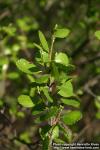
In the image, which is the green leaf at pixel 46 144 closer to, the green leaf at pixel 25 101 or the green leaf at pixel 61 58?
the green leaf at pixel 25 101

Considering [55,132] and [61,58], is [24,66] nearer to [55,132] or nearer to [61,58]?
[61,58]

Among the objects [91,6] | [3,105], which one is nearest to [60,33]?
[3,105]

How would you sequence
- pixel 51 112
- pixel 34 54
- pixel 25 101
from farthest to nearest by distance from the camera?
1. pixel 34 54
2. pixel 25 101
3. pixel 51 112

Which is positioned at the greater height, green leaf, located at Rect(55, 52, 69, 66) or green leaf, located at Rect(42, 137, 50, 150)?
green leaf, located at Rect(55, 52, 69, 66)

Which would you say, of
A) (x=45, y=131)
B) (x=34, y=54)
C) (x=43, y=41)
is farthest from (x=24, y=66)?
A: (x=34, y=54)

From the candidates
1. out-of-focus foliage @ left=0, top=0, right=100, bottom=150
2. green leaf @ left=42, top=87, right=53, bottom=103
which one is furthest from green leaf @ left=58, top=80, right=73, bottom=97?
out-of-focus foliage @ left=0, top=0, right=100, bottom=150

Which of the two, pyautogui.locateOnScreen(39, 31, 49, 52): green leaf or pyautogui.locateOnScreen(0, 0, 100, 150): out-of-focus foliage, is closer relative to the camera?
pyautogui.locateOnScreen(39, 31, 49, 52): green leaf

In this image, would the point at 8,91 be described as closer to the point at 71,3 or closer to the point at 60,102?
the point at 71,3

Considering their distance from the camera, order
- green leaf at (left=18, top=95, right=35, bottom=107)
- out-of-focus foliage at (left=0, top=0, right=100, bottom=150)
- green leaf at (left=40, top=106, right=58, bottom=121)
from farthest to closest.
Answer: out-of-focus foliage at (left=0, top=0, right=100, bottom=150)
green leaf at (left=18, top=95, right=35, bottom=107)
green leaf at (left=40, top=106, right=58, bottom=121)

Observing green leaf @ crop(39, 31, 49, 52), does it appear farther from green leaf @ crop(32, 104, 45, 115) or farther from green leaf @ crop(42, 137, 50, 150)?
green leaf @ crop(42, 137, 50, 150)
